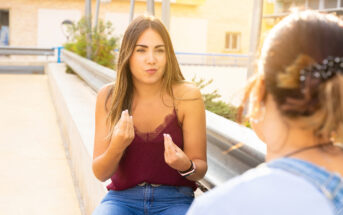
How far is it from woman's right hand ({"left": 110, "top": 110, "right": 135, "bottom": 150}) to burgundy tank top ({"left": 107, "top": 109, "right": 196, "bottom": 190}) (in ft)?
0.64

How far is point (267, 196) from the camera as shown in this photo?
3.59 ft

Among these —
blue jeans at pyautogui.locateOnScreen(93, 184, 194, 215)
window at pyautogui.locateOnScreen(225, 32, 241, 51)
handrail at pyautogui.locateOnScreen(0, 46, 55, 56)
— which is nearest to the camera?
blue jeans at pyautogui.locateOnScreen(93, 184, 194, 215)

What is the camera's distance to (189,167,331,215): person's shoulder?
1081 millimetres

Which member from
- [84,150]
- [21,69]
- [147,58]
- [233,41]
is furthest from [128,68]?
[233,41]

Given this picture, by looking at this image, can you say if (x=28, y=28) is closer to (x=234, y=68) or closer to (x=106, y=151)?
(x=234, y=68)

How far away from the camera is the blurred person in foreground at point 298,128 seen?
1093mm

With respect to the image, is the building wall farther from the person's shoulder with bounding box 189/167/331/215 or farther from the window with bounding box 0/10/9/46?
the person's shoulder with bounding box 189/167/331/215

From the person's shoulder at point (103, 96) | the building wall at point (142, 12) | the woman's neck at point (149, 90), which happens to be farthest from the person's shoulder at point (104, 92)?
the building wall at point (142, 12)

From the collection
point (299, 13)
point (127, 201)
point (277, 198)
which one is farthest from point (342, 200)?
point (127, 201)

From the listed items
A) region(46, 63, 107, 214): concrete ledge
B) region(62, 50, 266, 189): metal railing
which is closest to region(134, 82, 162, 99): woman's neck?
region(62, 50, 266, 189): metal railing

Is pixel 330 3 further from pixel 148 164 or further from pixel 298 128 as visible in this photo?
pixel 298 128

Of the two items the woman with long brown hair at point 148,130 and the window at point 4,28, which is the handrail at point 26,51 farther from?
the woman with long brown hair at point 148,130

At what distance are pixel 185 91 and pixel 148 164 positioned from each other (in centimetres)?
42

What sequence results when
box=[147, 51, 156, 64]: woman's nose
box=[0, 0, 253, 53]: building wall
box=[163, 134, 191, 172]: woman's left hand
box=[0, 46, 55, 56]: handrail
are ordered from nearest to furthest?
box=[163, 134, 191, 172]: woman's left hand
box=[147, 51, 156, 64]: woman's nose
box=[0, 46, 55, 56]: handrail
box=[0, 0, 253, 53]: building wall
